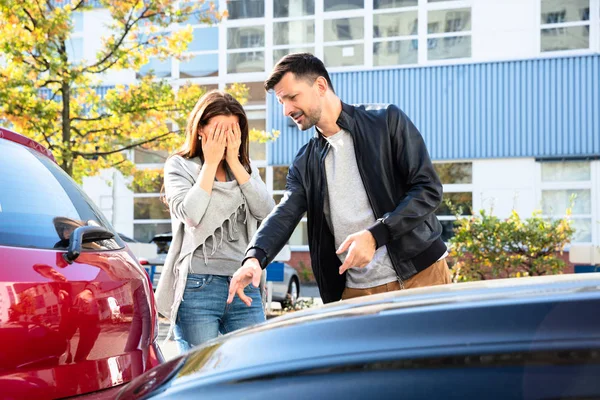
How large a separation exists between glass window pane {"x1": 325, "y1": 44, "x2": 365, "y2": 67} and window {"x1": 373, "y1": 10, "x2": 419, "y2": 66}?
46 centimetres

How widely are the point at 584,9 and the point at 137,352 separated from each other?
2119cm

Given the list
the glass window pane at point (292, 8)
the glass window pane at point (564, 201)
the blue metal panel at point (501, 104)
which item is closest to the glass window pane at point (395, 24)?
the blue metal panel at point (501, 104)

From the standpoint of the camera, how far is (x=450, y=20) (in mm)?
22688

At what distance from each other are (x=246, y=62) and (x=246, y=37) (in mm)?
785

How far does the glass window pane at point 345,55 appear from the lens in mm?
23562

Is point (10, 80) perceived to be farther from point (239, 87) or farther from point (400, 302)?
point (400, 302)

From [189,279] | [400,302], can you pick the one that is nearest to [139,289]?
[189,279]

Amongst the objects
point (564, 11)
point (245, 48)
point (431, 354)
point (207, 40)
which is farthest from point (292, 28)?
point (431, 354)

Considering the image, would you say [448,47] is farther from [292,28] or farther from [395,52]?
[292,28]

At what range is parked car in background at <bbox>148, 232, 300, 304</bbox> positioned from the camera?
508 inches

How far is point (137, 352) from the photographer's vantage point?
286 centimetres

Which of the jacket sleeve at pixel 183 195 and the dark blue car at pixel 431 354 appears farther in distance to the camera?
the jacket sleeve at pixel 183 195

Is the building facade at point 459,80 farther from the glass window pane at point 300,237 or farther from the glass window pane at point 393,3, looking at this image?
the glass window pane at point 300,237

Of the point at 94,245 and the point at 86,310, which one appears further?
the point at 94,245
